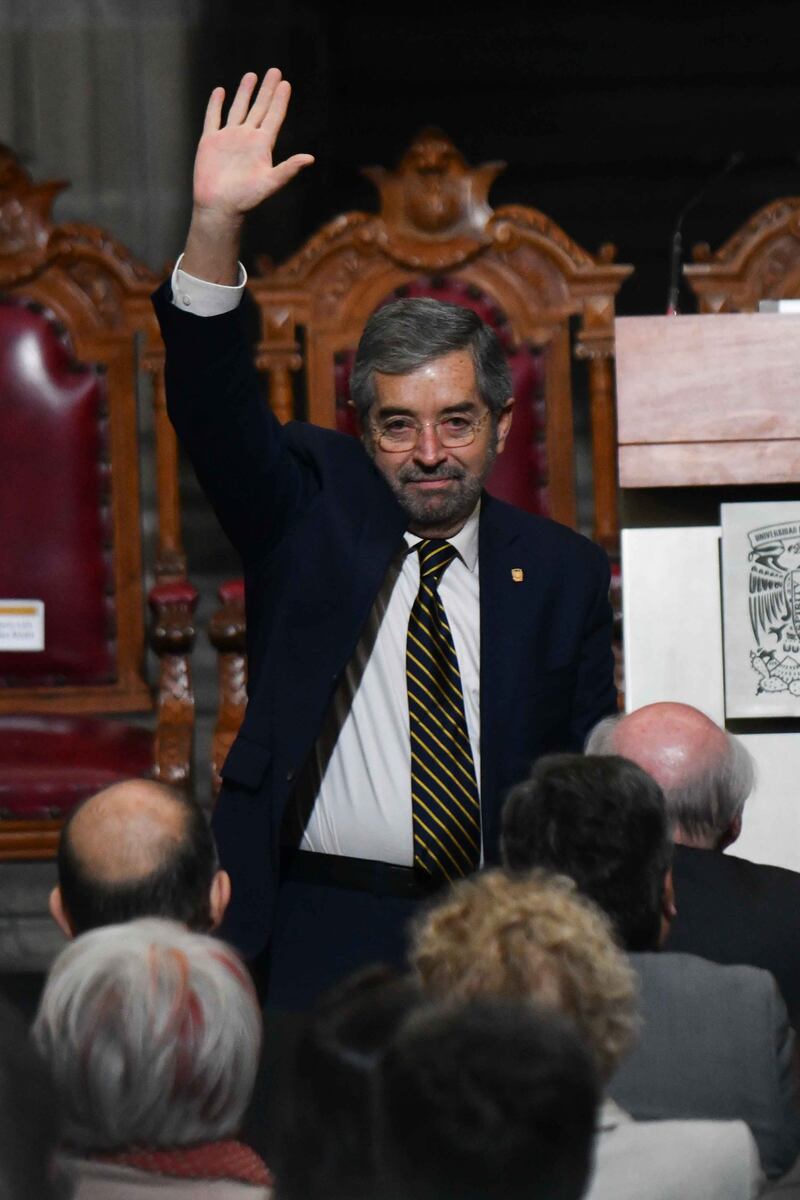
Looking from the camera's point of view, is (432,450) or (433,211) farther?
(433,211)

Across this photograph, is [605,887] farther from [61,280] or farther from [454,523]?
[61,280]

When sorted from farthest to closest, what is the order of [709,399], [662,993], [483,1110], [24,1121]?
[709,399] → [662,993] → [24,1121] → [483,1110]

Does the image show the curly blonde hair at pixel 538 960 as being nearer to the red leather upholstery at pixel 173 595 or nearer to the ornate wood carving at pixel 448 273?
the red leather upholstery at pixel 173 595

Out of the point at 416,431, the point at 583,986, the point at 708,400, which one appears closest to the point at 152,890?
the point at 583,986

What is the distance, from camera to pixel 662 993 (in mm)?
1665

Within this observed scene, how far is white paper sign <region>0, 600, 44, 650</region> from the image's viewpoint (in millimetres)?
3836

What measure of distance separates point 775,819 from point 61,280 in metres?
1.98

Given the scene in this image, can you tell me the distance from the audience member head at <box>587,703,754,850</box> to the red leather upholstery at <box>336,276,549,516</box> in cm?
176

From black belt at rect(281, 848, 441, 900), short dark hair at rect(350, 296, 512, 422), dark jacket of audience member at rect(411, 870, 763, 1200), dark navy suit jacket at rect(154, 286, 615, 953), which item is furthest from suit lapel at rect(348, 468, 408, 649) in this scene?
dark jacket of audience member at rect(411, 870, 763, 1200)

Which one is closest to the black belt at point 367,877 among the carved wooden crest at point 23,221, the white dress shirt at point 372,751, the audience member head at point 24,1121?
the white dress shirt at point 372,751

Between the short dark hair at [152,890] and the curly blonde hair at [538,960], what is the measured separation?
0.36 m

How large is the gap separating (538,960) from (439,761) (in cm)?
98

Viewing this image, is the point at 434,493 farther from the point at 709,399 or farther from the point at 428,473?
the point at 709,399

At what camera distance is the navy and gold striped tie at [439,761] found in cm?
231
